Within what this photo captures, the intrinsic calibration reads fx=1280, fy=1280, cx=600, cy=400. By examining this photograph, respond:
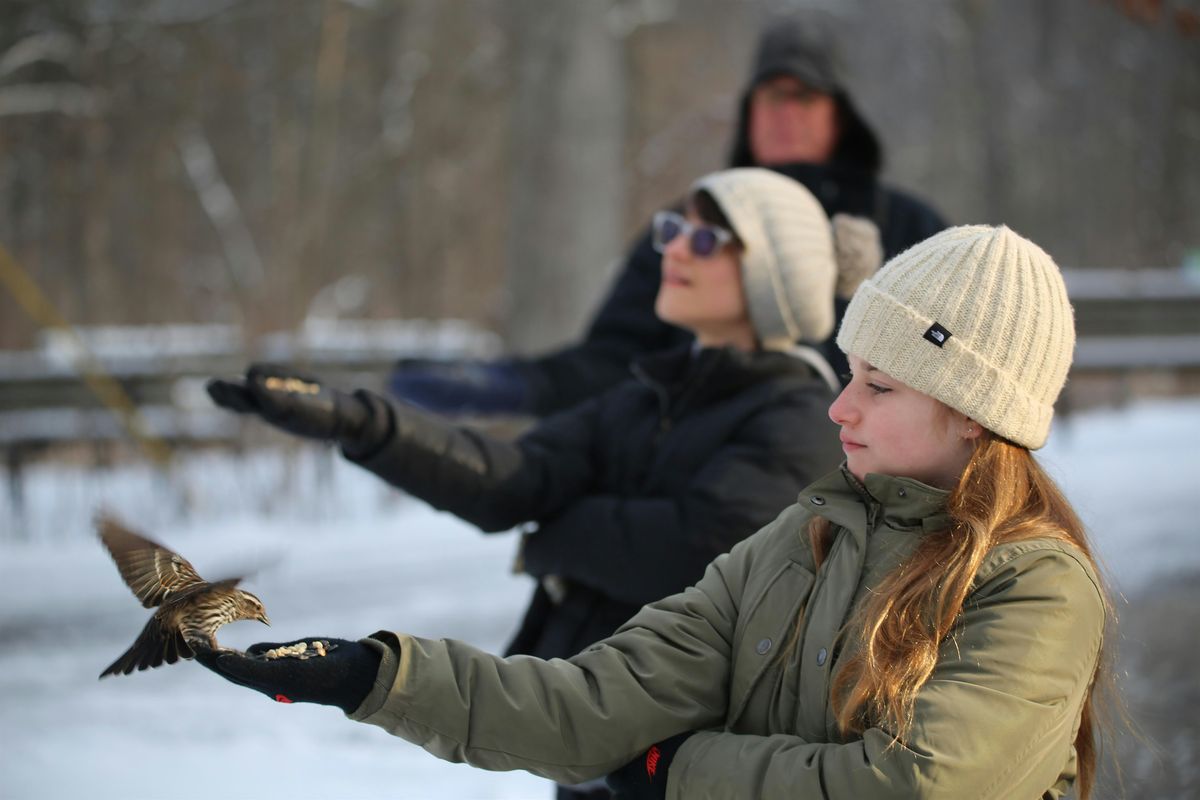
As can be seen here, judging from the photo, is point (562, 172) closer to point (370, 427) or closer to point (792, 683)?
point (370, 427)

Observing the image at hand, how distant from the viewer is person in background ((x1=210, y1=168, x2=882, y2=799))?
2602 millimetres

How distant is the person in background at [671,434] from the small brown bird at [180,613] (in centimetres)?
68

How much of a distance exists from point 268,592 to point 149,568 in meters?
4.39

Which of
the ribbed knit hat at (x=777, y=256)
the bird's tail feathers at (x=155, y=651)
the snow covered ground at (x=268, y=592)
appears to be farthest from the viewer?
the snow covered ground at (x=268, y=592)

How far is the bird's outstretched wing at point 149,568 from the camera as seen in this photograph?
1.97m

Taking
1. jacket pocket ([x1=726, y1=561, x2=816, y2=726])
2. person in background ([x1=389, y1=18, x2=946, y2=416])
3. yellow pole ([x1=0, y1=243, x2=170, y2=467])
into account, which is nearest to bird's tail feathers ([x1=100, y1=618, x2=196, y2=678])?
jacket pocket ([x1=726, y1=561, x2=816, y2=726])

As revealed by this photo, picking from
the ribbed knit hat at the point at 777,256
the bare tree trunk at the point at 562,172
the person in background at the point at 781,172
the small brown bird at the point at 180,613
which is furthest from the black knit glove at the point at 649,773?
the bare tree trunk at the point at 562,172

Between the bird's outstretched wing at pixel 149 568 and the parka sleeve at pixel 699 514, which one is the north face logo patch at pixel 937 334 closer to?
the parka sleeve at pixel 699 514

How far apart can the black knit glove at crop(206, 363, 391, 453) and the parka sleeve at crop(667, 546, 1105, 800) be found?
121cm

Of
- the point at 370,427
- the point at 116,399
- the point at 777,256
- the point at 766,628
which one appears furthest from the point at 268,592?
the point at 766,628

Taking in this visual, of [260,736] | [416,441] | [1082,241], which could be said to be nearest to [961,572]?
[416,441]

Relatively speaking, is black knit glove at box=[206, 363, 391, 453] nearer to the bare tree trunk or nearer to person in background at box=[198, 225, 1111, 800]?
person in background at box=[198, 225, 1111, 800]

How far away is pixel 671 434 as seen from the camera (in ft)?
9.15

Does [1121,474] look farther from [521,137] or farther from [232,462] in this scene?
[232,462]
